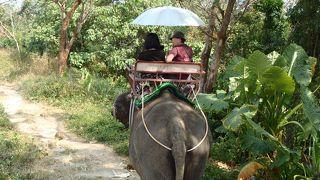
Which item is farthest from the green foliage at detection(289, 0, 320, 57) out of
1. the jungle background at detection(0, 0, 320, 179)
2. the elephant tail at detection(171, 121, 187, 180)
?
the elephant tail at detection(171, 121, 187, 180)

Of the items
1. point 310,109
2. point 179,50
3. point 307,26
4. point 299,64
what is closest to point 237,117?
point 310,109

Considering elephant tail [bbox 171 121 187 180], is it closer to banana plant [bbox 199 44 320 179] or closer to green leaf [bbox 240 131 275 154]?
banana plant [bbox 199 44 320 179]

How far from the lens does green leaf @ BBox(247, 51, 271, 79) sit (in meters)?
5.24

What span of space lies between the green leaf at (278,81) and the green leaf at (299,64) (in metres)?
0.30

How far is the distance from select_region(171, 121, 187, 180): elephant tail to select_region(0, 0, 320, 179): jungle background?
1.01 meters

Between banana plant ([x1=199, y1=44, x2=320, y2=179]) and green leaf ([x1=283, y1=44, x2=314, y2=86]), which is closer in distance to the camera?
banana plant ([x1=199, y1=44, x2=320, y2=179])

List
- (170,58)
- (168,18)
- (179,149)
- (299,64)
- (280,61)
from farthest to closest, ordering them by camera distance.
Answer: (168,18), (170,58), (299,64), (280,61), (179,149)


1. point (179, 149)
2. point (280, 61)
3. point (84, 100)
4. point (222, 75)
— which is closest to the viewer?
point (179, 149)

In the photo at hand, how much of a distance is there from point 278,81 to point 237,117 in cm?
65

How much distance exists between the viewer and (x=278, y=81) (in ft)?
17.4

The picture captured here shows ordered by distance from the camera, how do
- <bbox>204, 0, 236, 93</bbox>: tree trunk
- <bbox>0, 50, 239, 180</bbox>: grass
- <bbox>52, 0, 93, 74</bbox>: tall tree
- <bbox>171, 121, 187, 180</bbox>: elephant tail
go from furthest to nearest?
<bbox>52, 0, 93, 74</bbox>: tall tree → <bbox>0, 50, 239, 180</bbox>: grass → <bbox>204, 0, 236, 93</bbox>: tree trunk → <bbox>171, 121, 187, 180</bbox>: elephant tail

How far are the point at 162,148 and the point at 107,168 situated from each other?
133 inches

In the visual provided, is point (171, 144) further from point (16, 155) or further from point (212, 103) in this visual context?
point (16, 155)

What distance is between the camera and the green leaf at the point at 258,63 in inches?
206
